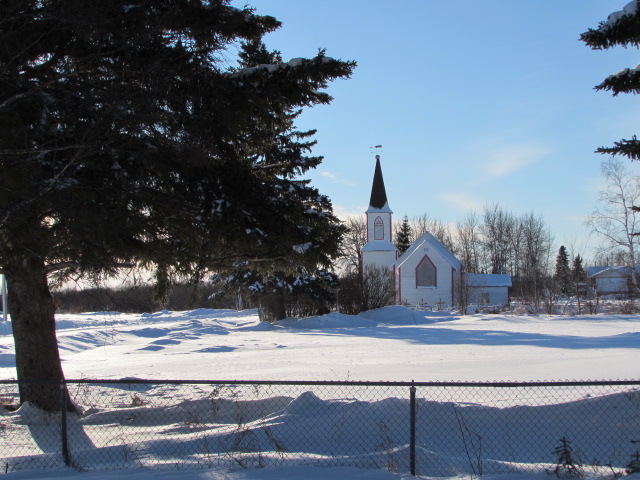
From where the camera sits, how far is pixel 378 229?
56.1 meters

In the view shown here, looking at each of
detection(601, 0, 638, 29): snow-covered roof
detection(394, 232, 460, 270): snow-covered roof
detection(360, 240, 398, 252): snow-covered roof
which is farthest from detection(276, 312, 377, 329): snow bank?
detection(360, 240, 398, 252): snow-covered roof

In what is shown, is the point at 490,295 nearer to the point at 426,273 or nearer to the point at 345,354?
the point at 426,273

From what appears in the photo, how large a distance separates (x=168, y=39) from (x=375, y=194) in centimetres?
4960

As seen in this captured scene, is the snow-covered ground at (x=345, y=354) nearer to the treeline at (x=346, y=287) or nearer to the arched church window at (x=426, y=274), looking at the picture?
the treeline at (x=346, y=287)

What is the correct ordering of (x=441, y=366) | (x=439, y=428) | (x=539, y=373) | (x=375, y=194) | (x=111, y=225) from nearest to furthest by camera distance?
1. (x=111, y=225)
2. (x=439, y=428)
3. (x=539, y=373)
4. (x=441, y=366)
5. (x=375, y=194)

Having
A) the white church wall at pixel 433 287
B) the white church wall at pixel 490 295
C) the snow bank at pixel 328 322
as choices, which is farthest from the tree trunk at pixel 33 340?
the white church wall at pixel 490 295

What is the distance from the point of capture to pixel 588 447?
21.5 feet

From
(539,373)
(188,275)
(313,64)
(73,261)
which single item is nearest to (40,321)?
(73,261)

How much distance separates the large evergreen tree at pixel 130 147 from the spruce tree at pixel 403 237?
2567 inches

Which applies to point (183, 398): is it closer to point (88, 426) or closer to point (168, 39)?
point (88, 426)

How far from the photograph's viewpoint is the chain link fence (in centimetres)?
553

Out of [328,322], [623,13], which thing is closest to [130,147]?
[623,13]

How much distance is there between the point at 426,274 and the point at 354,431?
145 feet

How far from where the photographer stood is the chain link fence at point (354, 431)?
18.1 feet
